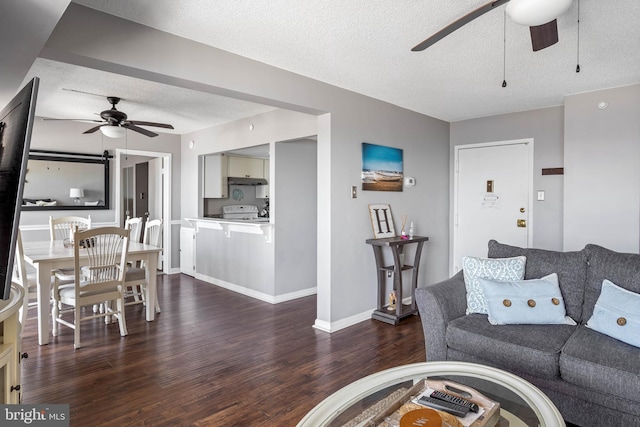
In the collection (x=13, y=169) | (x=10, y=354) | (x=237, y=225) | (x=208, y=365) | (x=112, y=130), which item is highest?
(x=112, y=130)

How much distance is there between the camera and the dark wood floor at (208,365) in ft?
7.39

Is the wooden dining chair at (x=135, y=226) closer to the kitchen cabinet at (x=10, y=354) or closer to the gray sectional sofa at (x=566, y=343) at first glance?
the kitchen cabinet at (x=10, y=354)

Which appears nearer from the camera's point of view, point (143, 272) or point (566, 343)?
point (566, 343)

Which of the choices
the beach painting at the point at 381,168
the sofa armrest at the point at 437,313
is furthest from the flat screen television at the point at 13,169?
the beach painting at the point at 381,168

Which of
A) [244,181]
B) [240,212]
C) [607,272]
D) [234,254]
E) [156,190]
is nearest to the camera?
[607,272]

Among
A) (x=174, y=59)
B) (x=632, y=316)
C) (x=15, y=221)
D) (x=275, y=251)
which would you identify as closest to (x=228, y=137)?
(x=275, y=251)

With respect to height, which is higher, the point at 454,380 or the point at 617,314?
the point at 617,314

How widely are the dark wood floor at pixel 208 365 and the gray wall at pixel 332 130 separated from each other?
524 mm

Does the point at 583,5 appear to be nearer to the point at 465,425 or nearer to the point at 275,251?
the point at 465,425

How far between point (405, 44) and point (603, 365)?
2.31 metres

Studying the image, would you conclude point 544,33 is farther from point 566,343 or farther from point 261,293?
point 261,293

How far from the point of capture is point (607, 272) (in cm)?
241

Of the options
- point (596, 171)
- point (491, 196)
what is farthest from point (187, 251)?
point (596, 171)

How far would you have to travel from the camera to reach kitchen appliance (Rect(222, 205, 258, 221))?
6996mm
